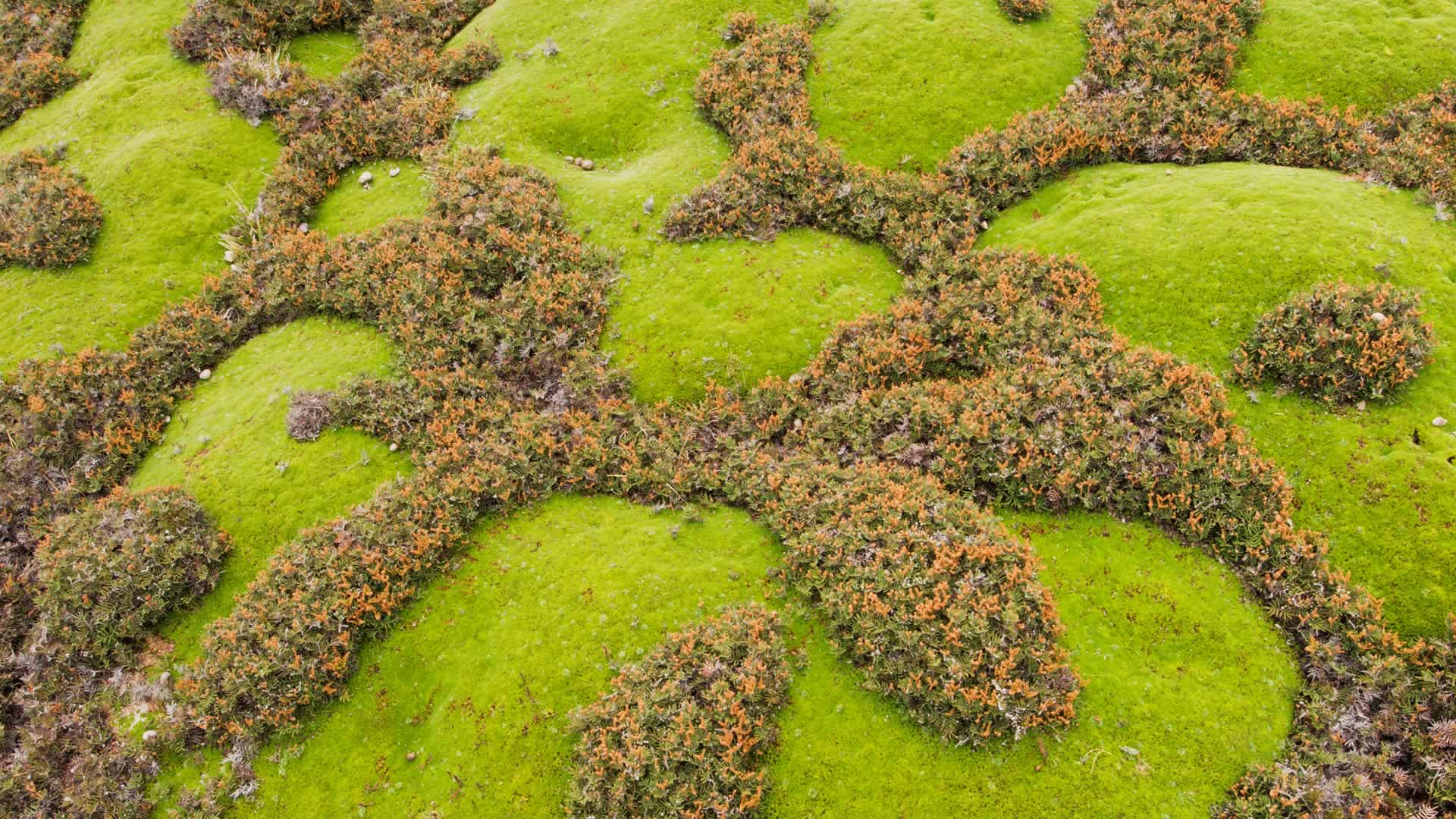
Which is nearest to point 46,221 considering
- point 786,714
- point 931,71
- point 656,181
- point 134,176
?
point 134,176

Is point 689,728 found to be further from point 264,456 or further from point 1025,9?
point 1025,9

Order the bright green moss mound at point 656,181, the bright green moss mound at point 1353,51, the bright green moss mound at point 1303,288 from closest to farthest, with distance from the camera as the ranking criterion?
the bright green moss mound at point 1303,288
the bright green moss mound at point 656,181
the bright green moss mound at point 1353,51

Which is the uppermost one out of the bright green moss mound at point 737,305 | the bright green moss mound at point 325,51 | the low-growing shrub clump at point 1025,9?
the bright green moss mound at point 325,51

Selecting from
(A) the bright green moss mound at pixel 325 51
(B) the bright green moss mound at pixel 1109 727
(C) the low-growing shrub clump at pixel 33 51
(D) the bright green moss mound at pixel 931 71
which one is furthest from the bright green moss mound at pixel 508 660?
(C) the low-growing shrub clump at pixel 33 51

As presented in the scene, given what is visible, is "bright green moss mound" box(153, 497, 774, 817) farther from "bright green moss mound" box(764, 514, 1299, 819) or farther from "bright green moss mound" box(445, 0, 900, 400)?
"bright green moss mound" box(445, 0, 900, 400)

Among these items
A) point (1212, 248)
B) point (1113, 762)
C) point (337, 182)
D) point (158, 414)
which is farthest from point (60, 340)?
point (1212, 248)

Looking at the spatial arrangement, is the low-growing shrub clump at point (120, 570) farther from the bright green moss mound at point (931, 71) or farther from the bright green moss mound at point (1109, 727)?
the bright green moss mound at point (931, 71)
